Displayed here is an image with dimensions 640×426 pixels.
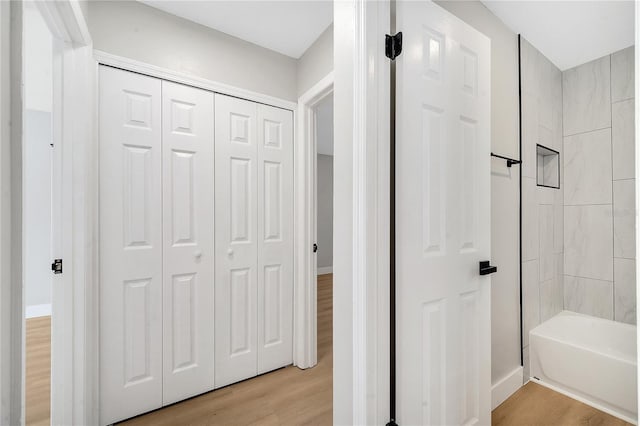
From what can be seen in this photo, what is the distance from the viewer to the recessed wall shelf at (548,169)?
2348 millimetres

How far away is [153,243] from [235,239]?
51 centimetres

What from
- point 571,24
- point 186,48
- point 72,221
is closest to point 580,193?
point 571,24

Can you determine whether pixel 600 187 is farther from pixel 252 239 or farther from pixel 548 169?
pixel 252 239

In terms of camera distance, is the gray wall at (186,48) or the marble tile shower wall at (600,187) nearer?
the gray wall at (186,48)

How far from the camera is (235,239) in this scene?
1944 millimetres

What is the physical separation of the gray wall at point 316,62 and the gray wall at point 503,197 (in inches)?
34.2

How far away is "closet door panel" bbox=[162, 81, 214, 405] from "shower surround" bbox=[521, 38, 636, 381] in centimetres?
220

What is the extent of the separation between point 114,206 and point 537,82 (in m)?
3.07

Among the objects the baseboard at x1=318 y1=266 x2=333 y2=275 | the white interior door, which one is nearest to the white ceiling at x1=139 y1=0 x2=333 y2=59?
the white interior door

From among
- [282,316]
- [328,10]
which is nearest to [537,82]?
[328,10]

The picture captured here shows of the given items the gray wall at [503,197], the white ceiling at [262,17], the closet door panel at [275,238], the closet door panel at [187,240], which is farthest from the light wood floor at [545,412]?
the white ceiling at [262,17]

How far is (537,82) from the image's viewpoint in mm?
2066

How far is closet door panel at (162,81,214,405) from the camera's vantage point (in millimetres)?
1695

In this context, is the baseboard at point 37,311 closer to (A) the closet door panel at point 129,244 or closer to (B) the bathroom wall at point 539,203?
(A) the closet door panel at point 129,244
